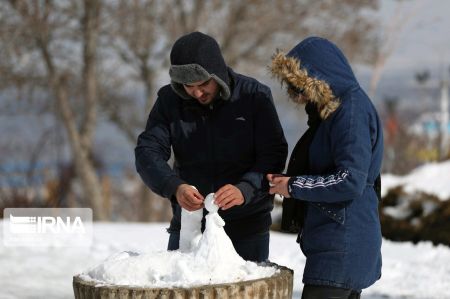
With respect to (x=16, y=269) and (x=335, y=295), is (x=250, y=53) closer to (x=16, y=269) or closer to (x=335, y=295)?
(x=16, y=269)

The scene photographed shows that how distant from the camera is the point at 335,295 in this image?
3141 mm

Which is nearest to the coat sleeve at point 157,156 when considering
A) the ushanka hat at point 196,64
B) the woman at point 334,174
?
the ushanka hat at point 196,64

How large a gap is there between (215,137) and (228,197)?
374mm

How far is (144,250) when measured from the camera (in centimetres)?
834

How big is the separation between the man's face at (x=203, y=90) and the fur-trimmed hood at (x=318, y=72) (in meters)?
0.27

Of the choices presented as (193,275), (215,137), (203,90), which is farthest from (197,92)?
(193,275)

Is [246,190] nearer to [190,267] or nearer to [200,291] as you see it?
[190,267]

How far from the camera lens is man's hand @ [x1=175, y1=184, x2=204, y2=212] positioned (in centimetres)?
320

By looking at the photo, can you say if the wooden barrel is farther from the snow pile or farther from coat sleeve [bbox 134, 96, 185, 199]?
coat sleeve [bbox 134, 96, 185, 199]

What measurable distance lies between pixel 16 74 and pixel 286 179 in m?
14.0

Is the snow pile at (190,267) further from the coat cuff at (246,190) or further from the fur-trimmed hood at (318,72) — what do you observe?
the fur-trimmed hood at (318,72)

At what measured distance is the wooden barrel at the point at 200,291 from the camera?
2857mm

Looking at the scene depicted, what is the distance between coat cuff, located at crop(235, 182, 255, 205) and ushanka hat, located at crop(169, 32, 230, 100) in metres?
0.39

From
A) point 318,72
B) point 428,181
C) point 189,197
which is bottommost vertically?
point 428,181
